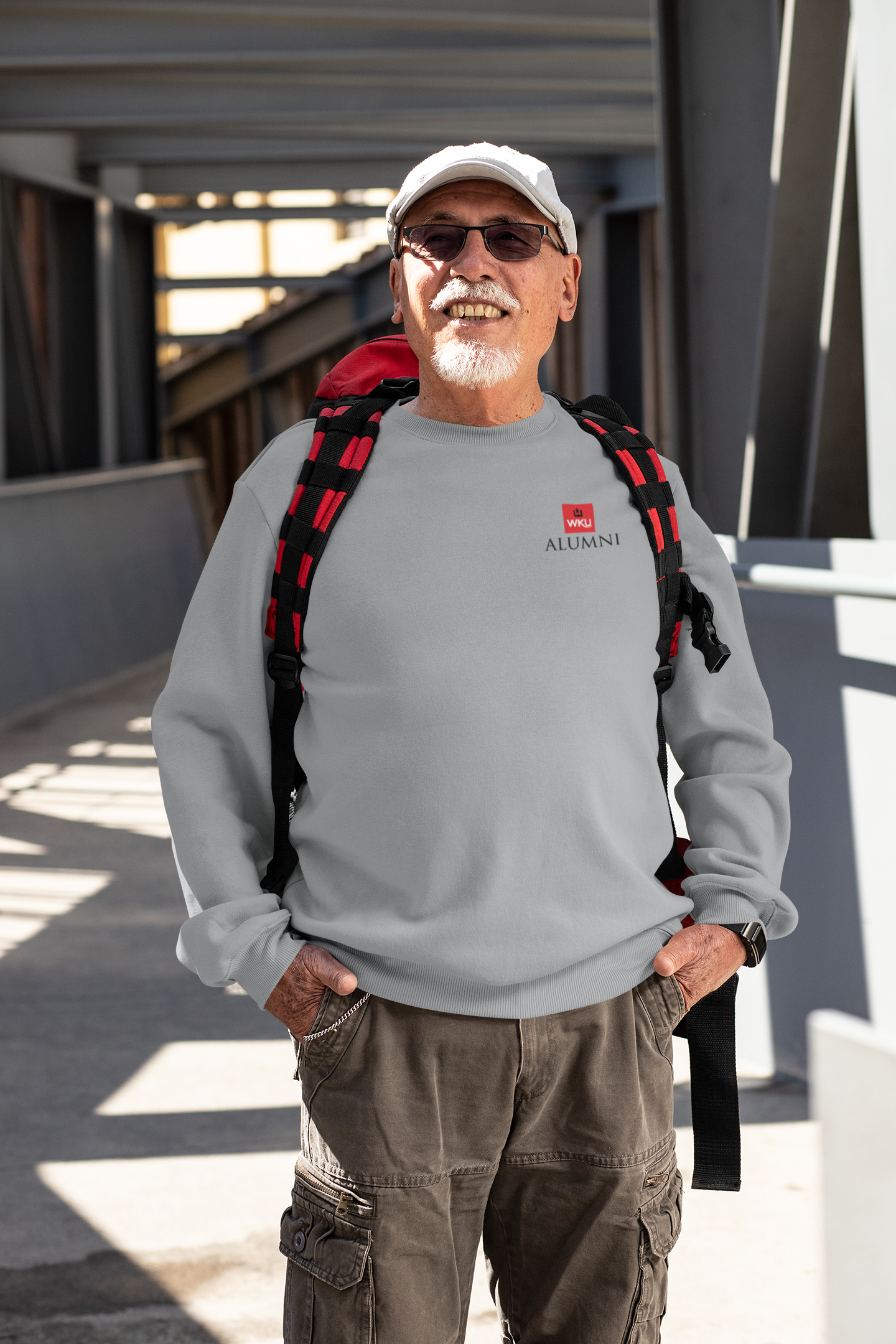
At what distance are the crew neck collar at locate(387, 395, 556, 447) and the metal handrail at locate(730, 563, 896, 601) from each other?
1505mm

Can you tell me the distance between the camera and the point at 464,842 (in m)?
1.80

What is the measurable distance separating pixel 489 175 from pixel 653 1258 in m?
1.41

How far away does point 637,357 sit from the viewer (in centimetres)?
1800

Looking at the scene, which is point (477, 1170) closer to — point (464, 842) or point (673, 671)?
point (464, 842)

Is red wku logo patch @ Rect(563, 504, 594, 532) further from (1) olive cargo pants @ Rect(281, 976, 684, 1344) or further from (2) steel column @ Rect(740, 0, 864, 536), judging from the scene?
(2) steel column @ Rect(740, 0, 864, 536)

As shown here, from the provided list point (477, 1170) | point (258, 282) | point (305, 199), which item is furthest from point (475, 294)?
point (305, 199)

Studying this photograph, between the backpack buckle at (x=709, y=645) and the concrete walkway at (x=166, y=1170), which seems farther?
the concrete walkway at (x=166, y=1170)

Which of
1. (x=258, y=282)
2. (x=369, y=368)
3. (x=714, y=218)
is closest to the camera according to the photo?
(x=369, y=368)

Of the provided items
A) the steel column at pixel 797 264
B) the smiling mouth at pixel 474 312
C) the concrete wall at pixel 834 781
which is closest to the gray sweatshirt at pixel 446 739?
the smiling mouth at pixel 474 312

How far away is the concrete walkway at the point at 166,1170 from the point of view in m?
3.08

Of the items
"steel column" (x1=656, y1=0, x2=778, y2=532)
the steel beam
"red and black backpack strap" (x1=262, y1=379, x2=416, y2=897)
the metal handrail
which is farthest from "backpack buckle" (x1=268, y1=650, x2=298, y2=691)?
the steel beam

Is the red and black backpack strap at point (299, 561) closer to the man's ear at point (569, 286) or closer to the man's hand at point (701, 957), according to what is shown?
the man's ear at point (569, 286)

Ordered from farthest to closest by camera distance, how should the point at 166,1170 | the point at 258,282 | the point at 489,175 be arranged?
the point at 258,282
the point at 166,1170
the point at 489,175

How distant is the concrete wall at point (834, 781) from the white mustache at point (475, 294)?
6.77 feet
